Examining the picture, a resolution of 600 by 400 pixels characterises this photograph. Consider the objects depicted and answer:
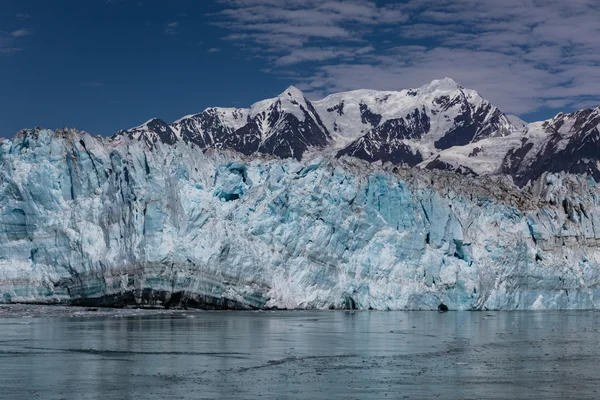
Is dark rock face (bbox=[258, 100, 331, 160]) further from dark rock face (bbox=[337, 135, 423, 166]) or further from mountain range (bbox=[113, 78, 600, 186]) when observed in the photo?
dark rock face (bbox=[337, 135, 423, 166])

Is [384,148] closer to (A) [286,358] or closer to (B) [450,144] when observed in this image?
(B) [450,144]

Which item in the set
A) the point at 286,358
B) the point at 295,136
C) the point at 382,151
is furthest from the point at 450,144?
the point at 286,358

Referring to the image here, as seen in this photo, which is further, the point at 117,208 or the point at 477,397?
the point at 117,208

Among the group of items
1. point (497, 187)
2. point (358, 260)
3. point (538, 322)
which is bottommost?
point (538, 322)

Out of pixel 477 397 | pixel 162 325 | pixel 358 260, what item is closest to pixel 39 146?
pixel 162 325

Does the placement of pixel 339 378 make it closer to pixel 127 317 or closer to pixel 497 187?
pixel 127 317

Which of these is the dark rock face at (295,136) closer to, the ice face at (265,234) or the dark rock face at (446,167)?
the dark rock face at (446,167)
